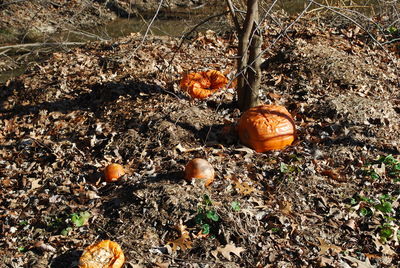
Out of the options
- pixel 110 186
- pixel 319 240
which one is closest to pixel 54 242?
pixel 110 186

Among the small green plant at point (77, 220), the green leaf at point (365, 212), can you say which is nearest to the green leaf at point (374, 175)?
the green leaf at point (365, 212)

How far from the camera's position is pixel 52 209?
Result: 207 inches

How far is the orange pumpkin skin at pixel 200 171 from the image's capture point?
5145 millimetres

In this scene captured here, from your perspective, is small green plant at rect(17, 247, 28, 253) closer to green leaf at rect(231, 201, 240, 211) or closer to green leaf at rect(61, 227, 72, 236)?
green leaf at rect(61, 227, 72, 236)

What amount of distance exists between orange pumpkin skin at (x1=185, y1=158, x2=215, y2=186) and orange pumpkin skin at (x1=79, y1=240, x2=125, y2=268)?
1.23m

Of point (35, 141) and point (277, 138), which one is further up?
point (277, 138)

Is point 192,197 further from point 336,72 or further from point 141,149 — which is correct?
point 336,72

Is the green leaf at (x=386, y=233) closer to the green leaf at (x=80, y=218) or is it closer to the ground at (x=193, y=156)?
the ground at (x=193, y=156)

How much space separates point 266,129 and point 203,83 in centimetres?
171

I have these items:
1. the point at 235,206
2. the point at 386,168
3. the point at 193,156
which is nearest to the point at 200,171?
the point at 235,206

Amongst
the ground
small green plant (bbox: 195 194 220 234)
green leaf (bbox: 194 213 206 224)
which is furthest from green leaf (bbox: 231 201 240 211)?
green leaf (bbox: 194 213 206 224)

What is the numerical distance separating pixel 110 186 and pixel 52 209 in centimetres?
74

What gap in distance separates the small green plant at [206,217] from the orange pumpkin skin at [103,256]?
879 millimetres

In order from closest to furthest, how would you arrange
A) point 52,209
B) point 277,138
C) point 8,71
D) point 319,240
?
point 319,240, point 52,209, point 277,138, point 8,71
